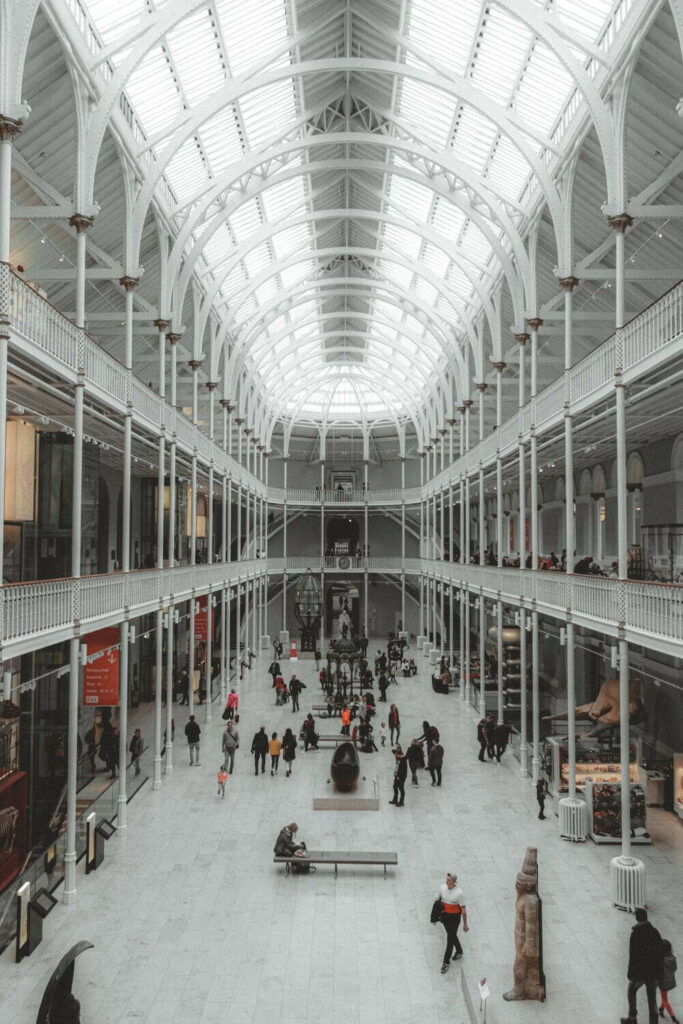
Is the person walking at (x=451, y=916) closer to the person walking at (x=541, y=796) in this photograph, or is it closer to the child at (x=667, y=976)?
the child at (x=667, y=976)

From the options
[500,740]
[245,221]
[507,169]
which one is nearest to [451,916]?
[500,740]

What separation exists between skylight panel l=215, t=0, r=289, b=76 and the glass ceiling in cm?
4

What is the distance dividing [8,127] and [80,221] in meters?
3.19

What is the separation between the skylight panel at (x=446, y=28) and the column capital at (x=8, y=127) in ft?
35.5

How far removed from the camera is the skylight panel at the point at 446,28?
1745cm

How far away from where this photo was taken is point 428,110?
2223 centimetres

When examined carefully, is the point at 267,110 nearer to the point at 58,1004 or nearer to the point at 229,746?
the point at 229,746

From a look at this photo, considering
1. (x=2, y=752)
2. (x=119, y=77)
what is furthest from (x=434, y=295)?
(x=2, y=752)

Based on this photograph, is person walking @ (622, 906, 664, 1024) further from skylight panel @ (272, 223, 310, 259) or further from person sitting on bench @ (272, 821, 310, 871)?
skylight panel @ (272, 223, 310, 259)

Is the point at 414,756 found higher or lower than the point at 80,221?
lower

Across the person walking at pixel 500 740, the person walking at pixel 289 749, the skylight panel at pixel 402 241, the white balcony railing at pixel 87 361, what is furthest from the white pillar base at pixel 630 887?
the skylight panel at pixel 402 241

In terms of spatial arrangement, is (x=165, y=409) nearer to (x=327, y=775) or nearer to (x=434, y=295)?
(x=327, y=775)

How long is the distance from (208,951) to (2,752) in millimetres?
7837

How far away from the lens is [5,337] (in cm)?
1026
